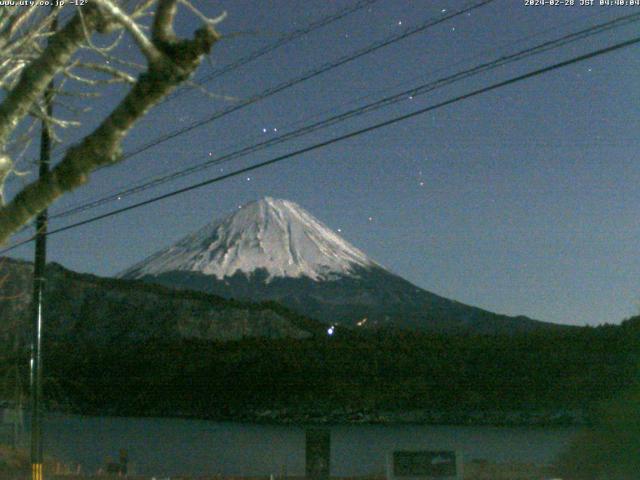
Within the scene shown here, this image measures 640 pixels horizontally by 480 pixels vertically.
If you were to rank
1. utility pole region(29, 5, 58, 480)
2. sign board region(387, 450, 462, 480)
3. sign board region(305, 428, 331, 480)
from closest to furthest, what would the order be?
1. sign board region(387, 450, 462, 480)
2. utility pole region(29, 5, 58, 480)
3. sign board region(305, 428, 331, 480)

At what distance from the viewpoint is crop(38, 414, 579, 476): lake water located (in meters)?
28.3

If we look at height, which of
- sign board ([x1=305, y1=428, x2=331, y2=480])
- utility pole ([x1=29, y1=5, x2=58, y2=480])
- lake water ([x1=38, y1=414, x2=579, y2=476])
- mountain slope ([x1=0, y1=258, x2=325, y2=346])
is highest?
mountain slope ([x1=0, y1=258, x2=325, y2=346])

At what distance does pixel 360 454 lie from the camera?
30.6m

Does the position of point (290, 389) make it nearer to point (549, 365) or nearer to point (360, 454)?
point (549, 365)

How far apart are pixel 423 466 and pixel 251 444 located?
19730 mm

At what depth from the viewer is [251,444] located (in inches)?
1378

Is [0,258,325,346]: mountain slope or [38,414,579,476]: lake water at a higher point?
[0,258,325,346]: mountain slope

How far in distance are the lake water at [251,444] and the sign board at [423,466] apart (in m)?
7.66

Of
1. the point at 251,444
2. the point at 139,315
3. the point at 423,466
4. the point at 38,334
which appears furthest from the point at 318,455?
the point at 139,315

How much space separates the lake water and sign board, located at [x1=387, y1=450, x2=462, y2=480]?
7.66 meters

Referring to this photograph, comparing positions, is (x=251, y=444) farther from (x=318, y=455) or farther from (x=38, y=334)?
(x=38, y=334)

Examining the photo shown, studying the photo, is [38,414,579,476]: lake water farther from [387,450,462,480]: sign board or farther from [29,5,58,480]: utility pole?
[29,5,58,480]: utility pole

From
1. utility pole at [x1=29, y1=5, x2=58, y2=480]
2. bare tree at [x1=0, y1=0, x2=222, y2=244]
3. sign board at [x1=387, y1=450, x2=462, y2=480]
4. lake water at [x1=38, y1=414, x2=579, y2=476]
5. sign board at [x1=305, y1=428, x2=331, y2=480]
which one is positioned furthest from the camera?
lake water at [x1=38, y1=414, x2=579, y2=476]

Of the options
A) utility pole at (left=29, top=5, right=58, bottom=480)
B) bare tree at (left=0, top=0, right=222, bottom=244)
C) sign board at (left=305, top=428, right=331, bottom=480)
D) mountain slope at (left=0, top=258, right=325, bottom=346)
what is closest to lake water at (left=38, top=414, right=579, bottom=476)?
sign board at (left=305, top=428, right=331, bottom=480)
